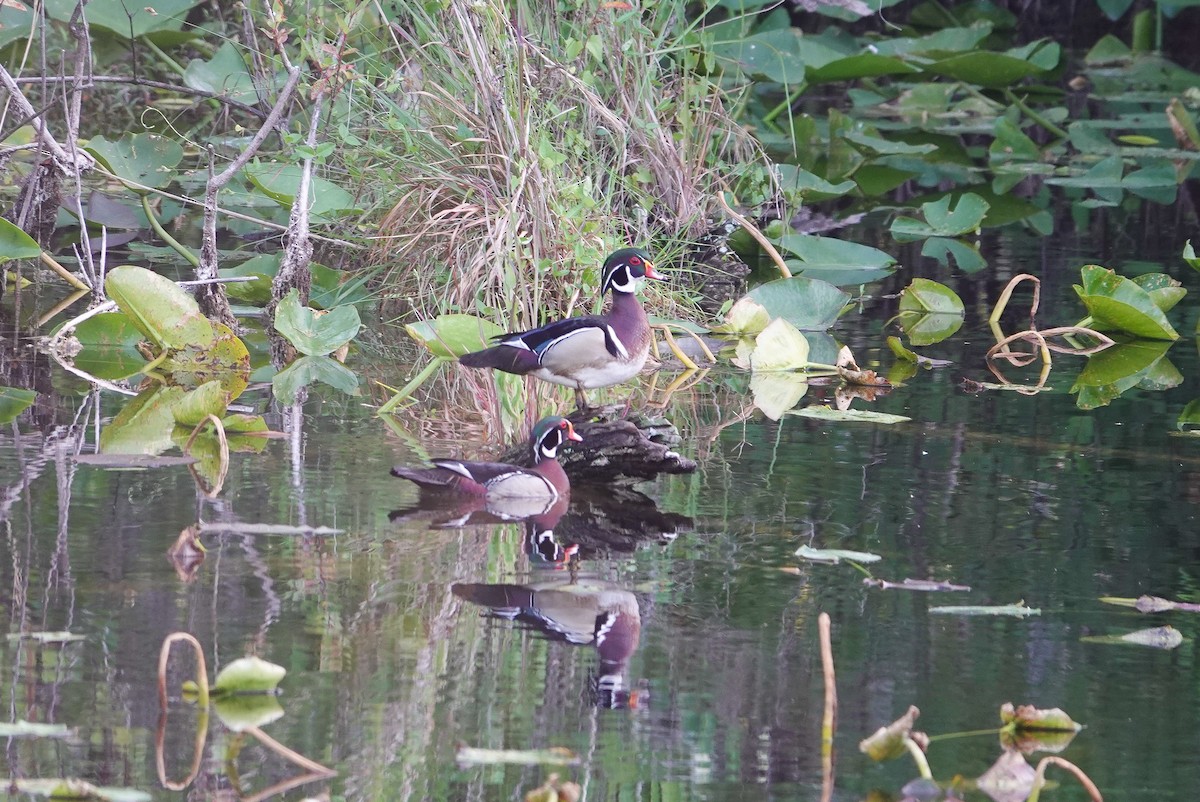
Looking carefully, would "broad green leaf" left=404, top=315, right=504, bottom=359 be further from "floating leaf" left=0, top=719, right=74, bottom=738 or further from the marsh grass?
"floating leaf" left=0, top=719, right=74, bottom=738

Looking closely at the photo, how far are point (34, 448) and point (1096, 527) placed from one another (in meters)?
3.15

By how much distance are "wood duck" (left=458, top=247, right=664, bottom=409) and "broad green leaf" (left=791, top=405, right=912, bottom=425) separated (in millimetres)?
785

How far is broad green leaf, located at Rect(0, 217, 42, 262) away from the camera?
23.0 ft

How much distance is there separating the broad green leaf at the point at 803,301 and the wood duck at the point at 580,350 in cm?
197

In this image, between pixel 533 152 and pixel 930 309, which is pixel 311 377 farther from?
pixel 930 309

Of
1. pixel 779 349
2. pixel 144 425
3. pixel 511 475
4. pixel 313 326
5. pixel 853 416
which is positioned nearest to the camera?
pixel 511 475

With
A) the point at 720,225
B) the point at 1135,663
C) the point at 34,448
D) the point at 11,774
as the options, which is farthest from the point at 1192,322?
the point at 11,774

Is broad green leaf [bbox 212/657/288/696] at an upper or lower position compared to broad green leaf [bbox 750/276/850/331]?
lower

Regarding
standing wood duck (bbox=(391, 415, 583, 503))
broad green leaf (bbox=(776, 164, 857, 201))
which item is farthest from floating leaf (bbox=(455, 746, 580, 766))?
broad green leaf (bbox=(776, 164, 857, 201))

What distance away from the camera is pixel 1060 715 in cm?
342

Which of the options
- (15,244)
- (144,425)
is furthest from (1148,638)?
(15,244)

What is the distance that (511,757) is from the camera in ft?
10.5

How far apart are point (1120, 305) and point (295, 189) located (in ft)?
11.9

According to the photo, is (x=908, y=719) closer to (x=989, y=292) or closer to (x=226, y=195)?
(x=989, y=292)
